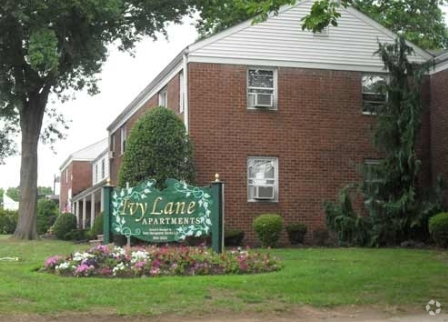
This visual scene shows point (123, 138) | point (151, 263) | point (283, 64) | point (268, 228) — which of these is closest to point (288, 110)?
point (283, 64)

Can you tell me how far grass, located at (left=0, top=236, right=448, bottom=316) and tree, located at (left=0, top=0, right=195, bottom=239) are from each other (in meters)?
13.5

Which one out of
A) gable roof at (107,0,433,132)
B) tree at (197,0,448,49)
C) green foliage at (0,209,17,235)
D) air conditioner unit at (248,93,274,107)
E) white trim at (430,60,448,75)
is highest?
tree at (197,0,448,49)

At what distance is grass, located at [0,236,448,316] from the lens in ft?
31.8

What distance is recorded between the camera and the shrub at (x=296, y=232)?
21422mm

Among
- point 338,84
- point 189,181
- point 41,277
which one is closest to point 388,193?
point 338,84

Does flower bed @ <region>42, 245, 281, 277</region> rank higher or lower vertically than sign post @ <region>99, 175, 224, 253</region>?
lower

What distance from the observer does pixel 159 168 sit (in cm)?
2041

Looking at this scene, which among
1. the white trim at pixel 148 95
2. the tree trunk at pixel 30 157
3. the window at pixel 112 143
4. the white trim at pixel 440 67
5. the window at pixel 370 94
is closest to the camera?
→ the white trim at pixel 440 67

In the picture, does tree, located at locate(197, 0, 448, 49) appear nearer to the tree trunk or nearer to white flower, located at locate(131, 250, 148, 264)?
the tree trunk

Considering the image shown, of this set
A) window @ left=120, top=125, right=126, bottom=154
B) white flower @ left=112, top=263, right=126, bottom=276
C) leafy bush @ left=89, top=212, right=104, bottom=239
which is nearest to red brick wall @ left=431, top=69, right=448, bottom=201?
leafy bush @ left=89, top=212, right=104, bottom=239

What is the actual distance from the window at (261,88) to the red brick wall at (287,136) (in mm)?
210

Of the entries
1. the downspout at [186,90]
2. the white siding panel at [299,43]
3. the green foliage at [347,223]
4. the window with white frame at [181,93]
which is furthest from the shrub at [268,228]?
the white siding panel at [299,43]

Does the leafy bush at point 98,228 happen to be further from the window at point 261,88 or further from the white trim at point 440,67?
the white trim at point 440,67

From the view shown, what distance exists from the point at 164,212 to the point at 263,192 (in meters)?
7.96
